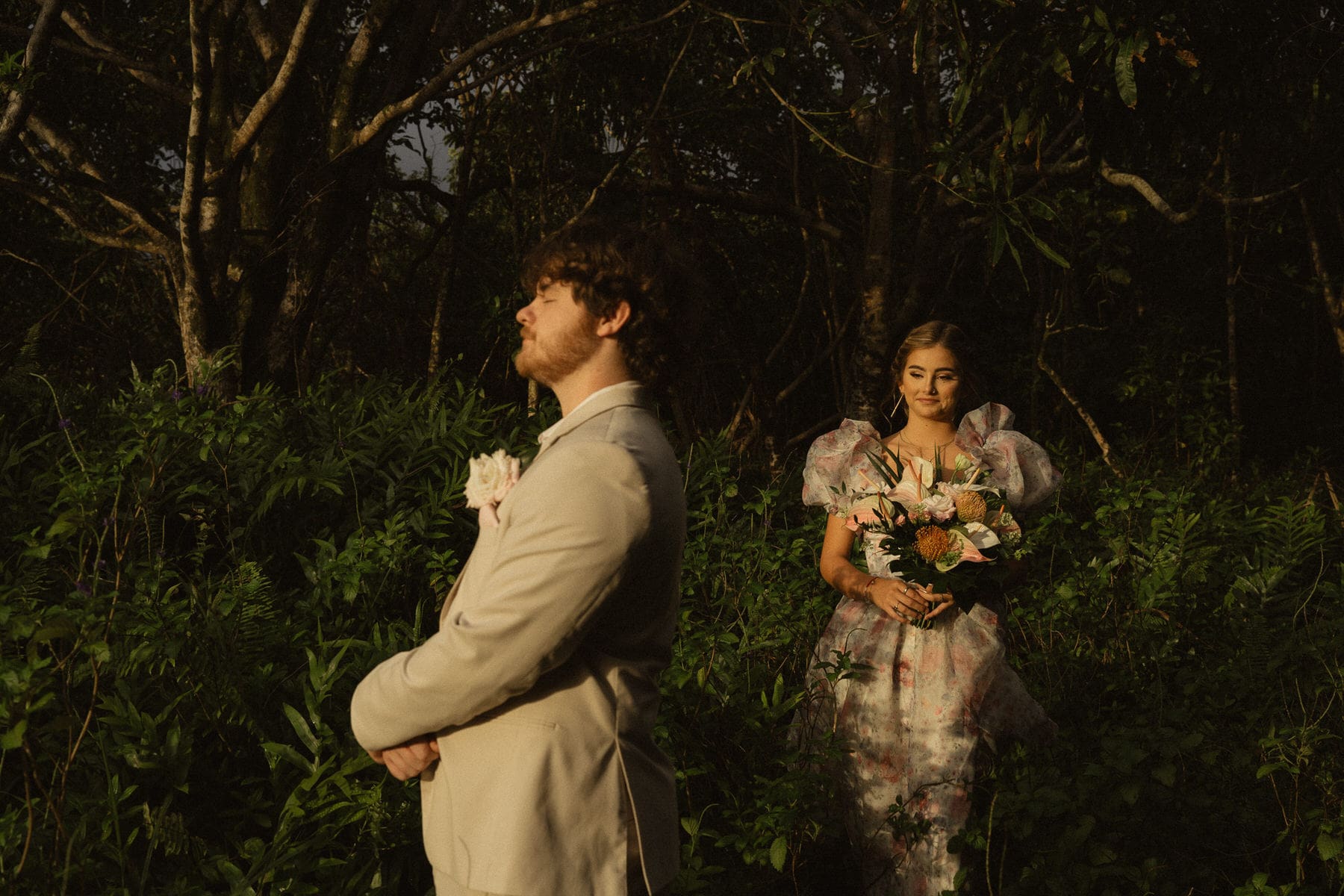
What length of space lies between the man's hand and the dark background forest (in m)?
0.64

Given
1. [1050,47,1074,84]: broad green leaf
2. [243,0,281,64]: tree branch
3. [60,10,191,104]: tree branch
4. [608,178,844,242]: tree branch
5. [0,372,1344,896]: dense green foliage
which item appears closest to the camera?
[0,372,1344,896]: dense green foliage

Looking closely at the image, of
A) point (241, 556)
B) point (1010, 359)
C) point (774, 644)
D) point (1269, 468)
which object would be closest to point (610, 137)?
point (1010, 359)

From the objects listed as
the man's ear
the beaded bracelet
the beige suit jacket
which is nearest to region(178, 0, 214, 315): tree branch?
the beaded bracelet

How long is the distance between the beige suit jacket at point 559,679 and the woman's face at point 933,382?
2093mm

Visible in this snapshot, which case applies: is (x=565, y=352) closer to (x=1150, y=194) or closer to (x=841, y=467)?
(x=841, y=467)

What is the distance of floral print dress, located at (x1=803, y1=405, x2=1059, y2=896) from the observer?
145 inches

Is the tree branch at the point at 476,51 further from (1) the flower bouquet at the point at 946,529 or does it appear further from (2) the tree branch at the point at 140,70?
(1) the flower bouquet at the point at 946,529

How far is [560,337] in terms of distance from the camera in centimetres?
212

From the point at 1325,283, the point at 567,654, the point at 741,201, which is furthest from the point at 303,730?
the point at 1325,283

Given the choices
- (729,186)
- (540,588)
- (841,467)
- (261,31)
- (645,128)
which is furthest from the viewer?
(729,186)

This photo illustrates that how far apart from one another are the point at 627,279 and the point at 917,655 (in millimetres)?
2160

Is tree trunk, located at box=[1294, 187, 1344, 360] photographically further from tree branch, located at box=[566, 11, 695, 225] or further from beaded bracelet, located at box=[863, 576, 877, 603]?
beaded bracelet, located at box=[863, 576, 877, 603]

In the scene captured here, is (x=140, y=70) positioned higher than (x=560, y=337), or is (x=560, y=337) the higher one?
(x=140, y=70)

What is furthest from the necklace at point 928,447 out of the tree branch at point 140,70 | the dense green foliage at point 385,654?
the tree branch at point 140,70
